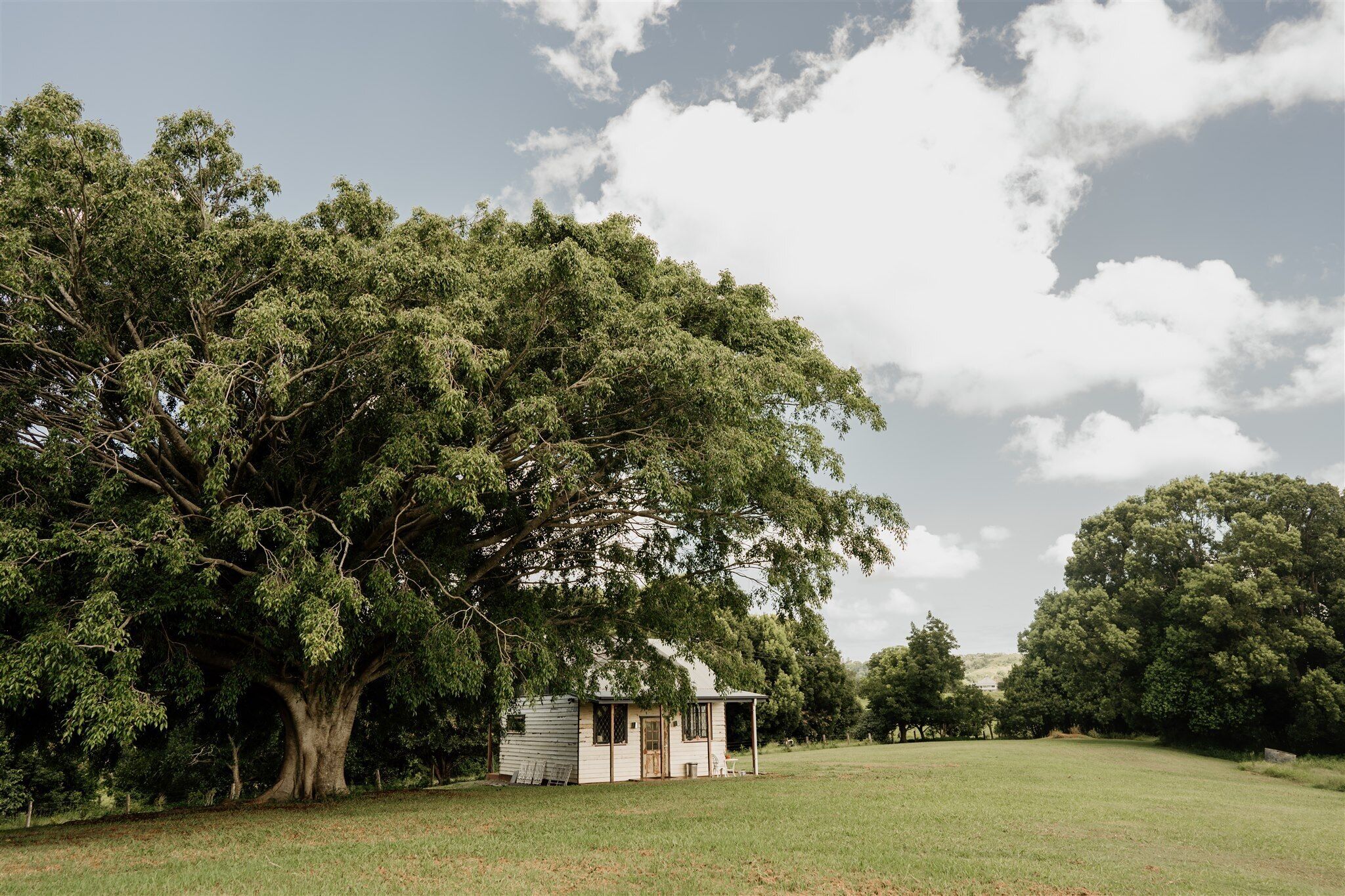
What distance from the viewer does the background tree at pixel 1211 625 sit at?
33094 mm

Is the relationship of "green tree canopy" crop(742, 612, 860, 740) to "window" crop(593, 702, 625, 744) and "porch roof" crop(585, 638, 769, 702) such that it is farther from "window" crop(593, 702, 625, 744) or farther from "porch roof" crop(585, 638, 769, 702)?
"window" crop(593, 702, 625, 744)

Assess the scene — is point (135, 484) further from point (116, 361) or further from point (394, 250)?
point (394, 250)

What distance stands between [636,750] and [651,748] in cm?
63

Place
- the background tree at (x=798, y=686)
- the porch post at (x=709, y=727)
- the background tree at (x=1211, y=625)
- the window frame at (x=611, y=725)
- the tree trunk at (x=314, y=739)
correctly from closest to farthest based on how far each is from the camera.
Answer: the tree trunk at (x=314, y=739) → the window frame at (x=611, y=725) → the porch post at (x=709, y=727) → the background tree at (x=1211, y=625) → the background tree at (x=798, y=686)

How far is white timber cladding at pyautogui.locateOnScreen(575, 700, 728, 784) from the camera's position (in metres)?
23.1

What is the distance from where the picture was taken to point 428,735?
1184 inches

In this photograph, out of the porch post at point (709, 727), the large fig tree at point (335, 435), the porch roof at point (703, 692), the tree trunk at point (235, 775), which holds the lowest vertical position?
the tree trunk at point (235, 775)

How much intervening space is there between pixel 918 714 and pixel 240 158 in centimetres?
4478

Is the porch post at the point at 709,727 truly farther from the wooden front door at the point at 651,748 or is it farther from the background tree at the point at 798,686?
the background tree at the point at 798,686

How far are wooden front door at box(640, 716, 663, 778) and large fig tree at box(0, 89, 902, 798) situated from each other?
739 centimetres

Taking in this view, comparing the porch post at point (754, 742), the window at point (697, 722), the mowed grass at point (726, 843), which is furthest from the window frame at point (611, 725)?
the porch post at point (754, 742)

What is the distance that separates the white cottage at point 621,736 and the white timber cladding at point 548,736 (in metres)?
0.02

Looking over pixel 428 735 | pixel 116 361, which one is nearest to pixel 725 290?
pixel 116 361

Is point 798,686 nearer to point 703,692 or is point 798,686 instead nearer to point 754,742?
point 754,742
